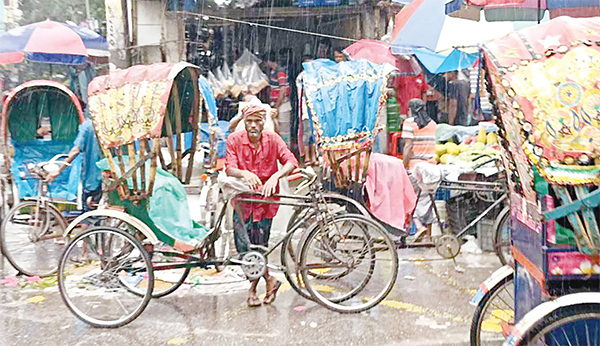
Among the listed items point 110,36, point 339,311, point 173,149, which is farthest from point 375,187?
point 110,36

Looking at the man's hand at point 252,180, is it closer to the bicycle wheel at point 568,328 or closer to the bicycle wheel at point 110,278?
the bicycle wheel at point 110,278

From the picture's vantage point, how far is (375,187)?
614cm

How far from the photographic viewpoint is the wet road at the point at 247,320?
4.60 meters

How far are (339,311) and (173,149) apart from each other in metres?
2.10

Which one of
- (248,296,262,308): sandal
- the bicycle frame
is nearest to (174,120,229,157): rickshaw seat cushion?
the bicycle frame

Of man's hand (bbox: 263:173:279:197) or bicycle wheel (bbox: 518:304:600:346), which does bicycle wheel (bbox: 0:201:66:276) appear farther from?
bicycle wheel (bbox: 518:304:600:346)

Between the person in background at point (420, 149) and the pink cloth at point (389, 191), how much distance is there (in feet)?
1.81

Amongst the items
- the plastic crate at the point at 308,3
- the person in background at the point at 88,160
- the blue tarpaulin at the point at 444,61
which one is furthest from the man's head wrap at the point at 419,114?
the plastic crate at the point at 308,3

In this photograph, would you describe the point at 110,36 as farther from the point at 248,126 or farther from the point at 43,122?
the point at 248,126

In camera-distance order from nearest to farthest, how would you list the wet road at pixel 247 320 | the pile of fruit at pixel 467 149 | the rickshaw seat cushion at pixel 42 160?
the wet road at pixel 247 320
the rickshaw seat cushion at pixel 42 160
the pile of fruit at pixel 467 149

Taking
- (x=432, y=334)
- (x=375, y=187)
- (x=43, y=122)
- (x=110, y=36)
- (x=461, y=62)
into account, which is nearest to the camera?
(x=432, y=334)

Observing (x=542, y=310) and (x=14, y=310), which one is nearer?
(x=542, y=310)

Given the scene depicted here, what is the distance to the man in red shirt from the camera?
17.1 feet

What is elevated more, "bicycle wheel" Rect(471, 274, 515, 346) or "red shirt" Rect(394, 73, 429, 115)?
"red shirt" Rect(394, 73, 429, 115)
